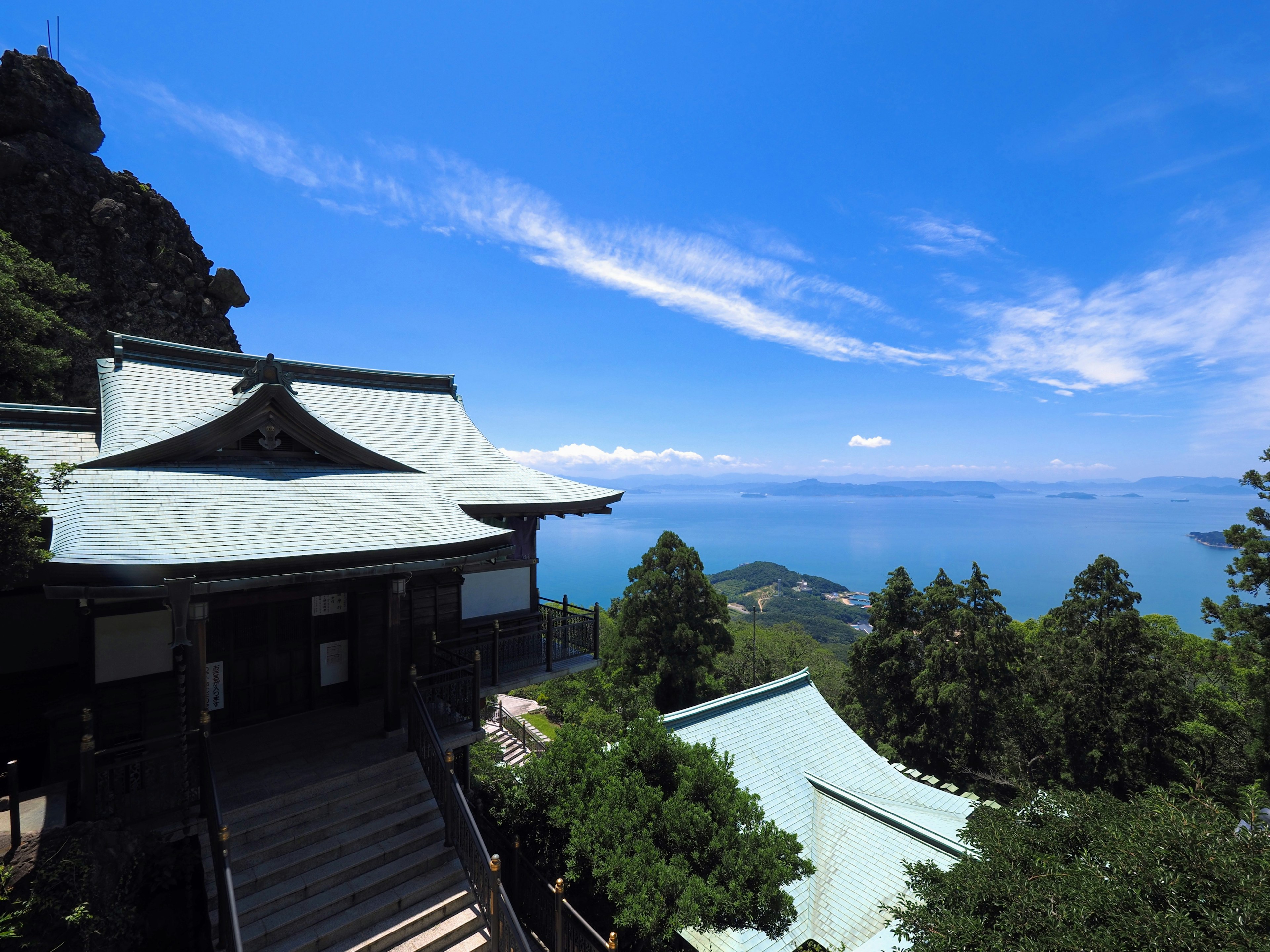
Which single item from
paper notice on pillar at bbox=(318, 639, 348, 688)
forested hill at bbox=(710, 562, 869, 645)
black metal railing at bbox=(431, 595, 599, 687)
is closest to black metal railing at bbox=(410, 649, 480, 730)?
black metal railing at bbox=(431, 595, 599, 687)

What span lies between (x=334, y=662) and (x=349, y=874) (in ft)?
12.2

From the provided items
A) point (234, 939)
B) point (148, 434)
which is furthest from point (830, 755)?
point (148, 434)

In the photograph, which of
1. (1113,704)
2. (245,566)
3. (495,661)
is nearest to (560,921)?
(495,661)

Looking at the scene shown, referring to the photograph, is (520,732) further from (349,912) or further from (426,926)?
(349,912)

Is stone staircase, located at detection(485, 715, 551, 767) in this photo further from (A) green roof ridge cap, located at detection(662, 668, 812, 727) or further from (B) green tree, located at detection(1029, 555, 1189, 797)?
(B) green tree, located at detection(1029, 555, 1189, 797)

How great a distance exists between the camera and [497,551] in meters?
8.80

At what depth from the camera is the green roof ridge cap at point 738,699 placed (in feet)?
45.5

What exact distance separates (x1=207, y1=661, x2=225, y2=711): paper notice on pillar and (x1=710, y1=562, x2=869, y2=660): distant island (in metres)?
74.0

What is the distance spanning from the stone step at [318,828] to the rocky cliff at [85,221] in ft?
86.1

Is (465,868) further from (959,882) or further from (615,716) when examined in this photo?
(615,716)

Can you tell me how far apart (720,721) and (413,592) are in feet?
28.8

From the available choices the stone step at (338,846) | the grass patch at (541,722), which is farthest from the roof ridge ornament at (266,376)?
the grass patch at (541,722)

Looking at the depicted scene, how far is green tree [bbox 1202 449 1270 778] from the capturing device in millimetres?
17766

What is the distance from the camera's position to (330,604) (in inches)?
384
